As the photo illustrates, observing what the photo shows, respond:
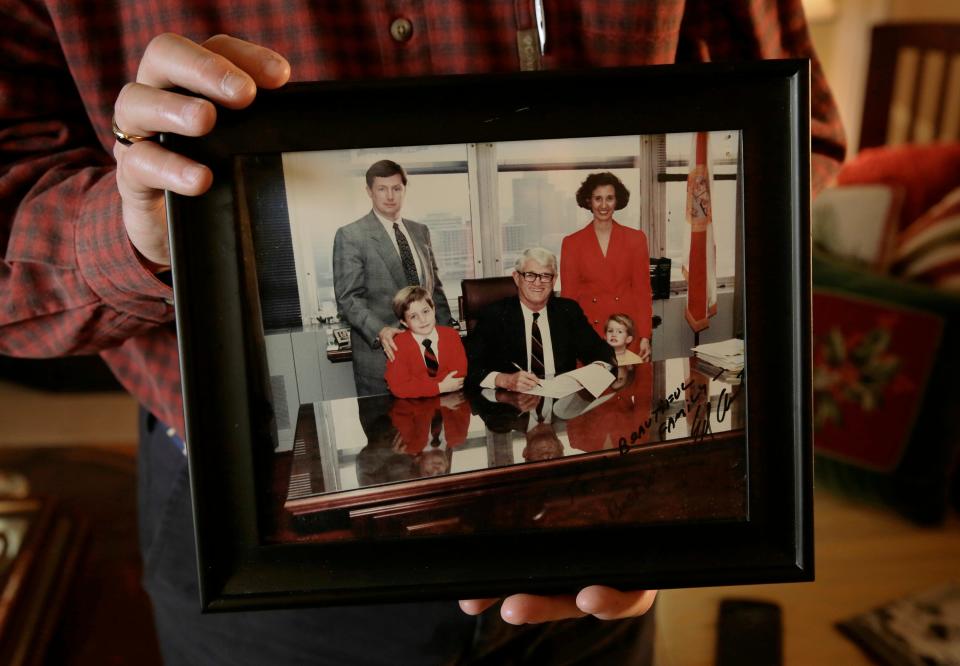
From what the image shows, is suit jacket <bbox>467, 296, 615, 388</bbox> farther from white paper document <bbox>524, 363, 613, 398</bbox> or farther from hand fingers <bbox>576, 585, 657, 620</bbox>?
hand fingers <bbox>576, 585, 657, 620</bbox>

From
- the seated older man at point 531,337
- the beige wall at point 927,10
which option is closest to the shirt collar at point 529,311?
the seated older man at point 531,337

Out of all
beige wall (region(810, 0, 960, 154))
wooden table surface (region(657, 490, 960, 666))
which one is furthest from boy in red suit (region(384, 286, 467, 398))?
beige wall (region(810, 0, 960, 154))

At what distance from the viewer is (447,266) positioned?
1.44 feet

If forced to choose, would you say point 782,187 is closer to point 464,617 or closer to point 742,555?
point 742,555

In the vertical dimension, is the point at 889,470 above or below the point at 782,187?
below

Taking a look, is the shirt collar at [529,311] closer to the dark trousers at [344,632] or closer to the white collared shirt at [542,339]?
the white collared shirt at [542,339]

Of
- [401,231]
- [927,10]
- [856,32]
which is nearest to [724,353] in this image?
[401,231]

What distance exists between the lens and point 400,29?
0.56m

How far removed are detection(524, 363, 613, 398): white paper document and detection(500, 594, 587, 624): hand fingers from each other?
0.15 meters

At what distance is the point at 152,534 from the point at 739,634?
0.86 metres

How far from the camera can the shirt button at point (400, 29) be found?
0.56m

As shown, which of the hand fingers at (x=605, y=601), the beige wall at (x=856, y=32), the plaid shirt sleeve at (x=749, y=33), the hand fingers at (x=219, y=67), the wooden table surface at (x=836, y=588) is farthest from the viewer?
the beige wall at (x=856, y=32)

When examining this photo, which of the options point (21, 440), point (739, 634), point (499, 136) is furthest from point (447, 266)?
point (21, 440)
